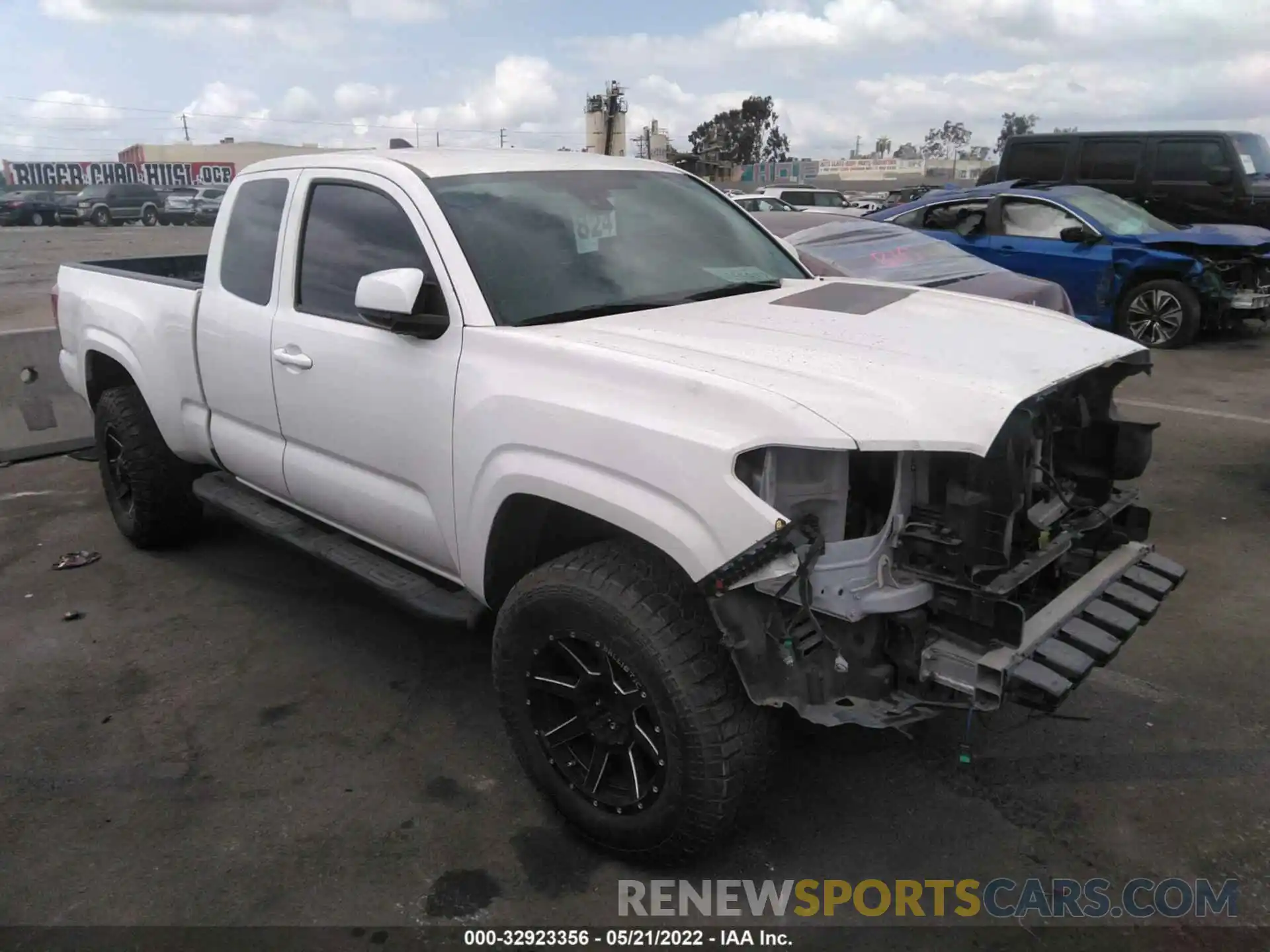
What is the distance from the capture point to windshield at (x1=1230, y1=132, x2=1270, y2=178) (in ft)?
41.8

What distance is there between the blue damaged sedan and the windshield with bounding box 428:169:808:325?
7344 mm

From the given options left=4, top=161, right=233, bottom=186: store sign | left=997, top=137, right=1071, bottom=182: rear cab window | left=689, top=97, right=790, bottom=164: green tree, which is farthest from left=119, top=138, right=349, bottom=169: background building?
left=997, top=137, right=1071, bottom=182: rear cab window

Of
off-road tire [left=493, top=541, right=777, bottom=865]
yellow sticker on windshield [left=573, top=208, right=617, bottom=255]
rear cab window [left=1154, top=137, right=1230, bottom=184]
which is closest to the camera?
off-road tire [left=493, top=541, right=777, bottom=865]

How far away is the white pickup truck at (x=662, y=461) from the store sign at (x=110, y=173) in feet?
215

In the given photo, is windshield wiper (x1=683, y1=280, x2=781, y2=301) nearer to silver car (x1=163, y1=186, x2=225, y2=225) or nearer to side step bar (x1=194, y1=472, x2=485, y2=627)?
side step bar (x1=194, y1=472, x2=485, y2=627)

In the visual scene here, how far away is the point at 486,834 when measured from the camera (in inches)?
120

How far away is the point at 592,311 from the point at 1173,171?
39.8 ft

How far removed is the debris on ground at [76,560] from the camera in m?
5.22

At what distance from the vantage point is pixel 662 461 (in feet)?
8.14

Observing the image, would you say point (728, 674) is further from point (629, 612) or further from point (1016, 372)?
point (1016, 372)

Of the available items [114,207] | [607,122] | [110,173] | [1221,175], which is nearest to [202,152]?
[110,173]

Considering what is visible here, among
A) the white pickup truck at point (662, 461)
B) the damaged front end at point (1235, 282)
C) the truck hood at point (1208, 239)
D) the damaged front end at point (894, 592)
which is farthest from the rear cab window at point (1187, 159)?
the damaged front end at point (894, 592)

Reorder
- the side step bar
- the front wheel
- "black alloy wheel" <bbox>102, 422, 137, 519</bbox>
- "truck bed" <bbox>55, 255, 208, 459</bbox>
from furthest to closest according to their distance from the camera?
the front wheel, "black alloy wheel" <bbox>102, 422, 137, 519</bbox>, "truck bed" <bbox>55, 255, 208, 459</bbox>, the side step bar

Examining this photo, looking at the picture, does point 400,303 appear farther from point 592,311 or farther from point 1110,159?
point 1110,159
